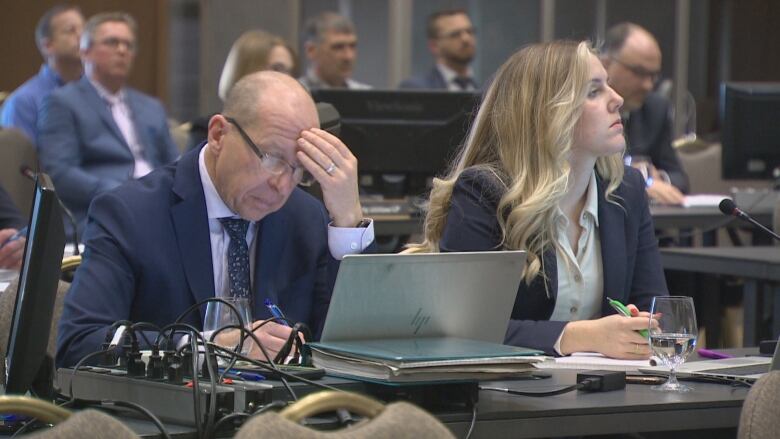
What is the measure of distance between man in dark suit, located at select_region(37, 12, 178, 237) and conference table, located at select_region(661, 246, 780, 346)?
2.66 metres

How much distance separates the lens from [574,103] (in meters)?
3.03

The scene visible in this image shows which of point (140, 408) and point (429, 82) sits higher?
point (429, 82)

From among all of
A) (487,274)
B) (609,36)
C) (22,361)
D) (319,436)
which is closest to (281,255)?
(487,274)

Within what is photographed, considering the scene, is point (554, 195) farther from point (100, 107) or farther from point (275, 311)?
point (100, 107)

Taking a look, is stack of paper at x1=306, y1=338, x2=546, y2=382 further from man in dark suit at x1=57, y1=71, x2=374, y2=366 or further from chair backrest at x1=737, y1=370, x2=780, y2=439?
man in dark suit at x1=57, y1=71, x2=374, y2=366

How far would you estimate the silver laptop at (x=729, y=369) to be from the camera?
2.36 meters

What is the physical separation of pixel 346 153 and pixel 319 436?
4.38 ft

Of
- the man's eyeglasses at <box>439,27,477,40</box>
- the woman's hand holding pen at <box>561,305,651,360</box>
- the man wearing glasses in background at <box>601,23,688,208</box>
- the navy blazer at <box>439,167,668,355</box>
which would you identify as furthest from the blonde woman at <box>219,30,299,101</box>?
the woman's hand holding pen at <box>561,305,651,360</box>

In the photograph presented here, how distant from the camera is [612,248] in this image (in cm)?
305

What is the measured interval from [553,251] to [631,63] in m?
3.44

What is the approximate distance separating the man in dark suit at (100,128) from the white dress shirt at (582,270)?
3.16m

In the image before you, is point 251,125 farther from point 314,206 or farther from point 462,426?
point 462,426

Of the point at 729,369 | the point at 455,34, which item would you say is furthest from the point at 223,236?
the point at 455,34

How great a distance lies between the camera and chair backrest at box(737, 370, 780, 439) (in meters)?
1.82
